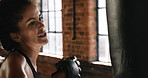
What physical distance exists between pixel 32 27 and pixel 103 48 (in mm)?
2938

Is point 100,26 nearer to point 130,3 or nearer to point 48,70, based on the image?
point 48,70

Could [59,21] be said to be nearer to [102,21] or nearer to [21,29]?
[102,21]

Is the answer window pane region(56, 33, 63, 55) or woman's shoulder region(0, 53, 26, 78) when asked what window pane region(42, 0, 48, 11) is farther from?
woman's shoulder region(0, 53, 26, 78)

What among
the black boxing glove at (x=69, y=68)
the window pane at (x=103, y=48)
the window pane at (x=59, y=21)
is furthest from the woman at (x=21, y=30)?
the window pane at (x=59, y=21)

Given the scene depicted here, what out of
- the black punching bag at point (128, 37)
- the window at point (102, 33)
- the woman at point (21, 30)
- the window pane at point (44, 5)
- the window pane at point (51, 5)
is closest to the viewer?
the black punching bag at point (128, 37)

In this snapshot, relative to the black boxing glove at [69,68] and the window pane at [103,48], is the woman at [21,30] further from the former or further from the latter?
the window pane at [103,48]

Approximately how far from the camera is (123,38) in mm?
496

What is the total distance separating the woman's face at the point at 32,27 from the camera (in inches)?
49.6

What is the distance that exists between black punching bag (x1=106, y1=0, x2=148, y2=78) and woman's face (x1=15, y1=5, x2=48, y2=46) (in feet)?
2.53

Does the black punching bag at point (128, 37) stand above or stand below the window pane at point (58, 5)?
below

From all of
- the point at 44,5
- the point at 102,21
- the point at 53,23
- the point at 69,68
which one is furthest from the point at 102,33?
the point at 69,68

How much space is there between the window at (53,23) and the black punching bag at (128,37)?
455 cm

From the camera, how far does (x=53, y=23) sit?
5.32 meters

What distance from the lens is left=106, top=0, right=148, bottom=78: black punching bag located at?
0.46 metres
